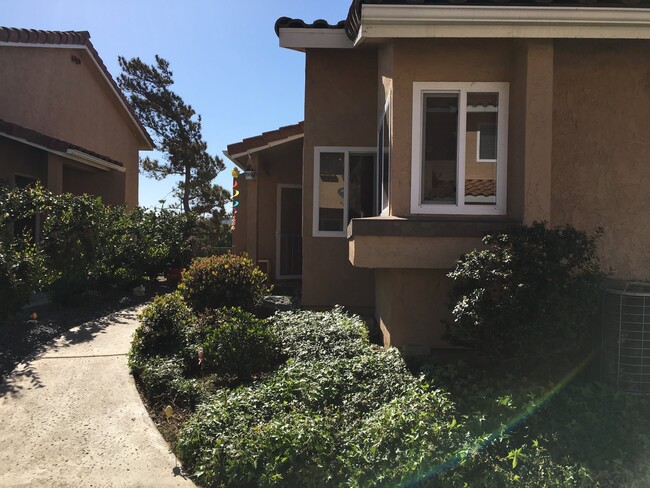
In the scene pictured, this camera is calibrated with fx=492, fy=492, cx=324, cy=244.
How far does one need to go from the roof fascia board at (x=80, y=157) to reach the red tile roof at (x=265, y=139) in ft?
12.1

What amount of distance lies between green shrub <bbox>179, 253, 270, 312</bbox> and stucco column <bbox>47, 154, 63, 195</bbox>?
5.91 m

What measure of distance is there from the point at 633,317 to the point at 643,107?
100 inches

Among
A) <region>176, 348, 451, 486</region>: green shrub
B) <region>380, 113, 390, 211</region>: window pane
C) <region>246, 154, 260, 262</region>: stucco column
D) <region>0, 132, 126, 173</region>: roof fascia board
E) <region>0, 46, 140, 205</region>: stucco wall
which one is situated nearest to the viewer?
<region>176, 348, 451, 486</region>: green shrub

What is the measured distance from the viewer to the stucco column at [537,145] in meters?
5.11

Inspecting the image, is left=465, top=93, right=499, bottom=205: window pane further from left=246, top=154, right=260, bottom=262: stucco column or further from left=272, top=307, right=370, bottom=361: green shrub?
left=246, top=154, right=260, bottom=262: stucco column

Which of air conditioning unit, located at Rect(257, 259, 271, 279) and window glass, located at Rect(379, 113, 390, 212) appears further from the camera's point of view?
air conditioning unit, located at Rect(257, 259, 271, 279)

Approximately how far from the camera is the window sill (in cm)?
512

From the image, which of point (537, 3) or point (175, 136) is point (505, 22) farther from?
point (175, 136)

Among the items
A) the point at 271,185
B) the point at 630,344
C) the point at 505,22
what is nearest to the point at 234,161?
the point at 271,185

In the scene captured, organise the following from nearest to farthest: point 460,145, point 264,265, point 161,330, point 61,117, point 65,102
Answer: point 460,145
point 161,330
point 264,265
point 61,117
point 65,102

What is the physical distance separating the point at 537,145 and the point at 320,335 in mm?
3190

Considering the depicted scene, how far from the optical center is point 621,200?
219 inches

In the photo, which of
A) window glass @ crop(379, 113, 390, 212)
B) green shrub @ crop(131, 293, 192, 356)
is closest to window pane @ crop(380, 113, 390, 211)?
window glass @ crop(379, 113, 390, 212)

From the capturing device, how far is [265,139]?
10.7 metres
